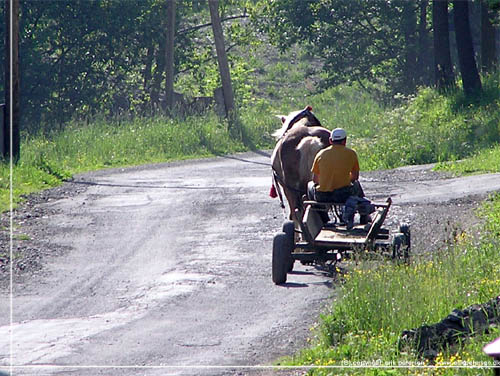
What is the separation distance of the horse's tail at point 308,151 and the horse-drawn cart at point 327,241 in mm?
968

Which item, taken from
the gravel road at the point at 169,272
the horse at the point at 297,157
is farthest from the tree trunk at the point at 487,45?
the horse at the point at 297,157

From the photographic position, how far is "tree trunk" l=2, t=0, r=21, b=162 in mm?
22938

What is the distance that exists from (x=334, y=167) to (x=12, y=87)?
12.4m

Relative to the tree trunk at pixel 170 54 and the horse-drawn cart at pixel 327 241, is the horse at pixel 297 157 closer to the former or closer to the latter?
the horse-drawn cart at pixel 327 241

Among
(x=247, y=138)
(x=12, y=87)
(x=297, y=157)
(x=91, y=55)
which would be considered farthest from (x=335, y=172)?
(x=91, y=55)

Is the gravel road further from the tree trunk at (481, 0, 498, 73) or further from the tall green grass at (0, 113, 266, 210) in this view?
the tree trunk at (481, 0, 498, 73)

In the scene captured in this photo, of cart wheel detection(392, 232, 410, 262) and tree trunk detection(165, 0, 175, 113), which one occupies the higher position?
tree trunk detection(165, 0, 175, 113)

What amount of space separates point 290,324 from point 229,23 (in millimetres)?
44960

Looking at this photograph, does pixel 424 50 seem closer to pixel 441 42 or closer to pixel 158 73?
pixel 441 42

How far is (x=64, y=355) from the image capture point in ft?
31.6

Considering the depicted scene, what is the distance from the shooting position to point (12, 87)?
75.5 ft

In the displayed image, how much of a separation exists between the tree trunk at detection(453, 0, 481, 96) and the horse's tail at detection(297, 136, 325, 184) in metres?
15.7

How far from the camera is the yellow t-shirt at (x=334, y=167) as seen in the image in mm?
12641

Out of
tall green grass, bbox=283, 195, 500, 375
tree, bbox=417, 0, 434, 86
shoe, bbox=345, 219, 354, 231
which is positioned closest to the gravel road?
tall green grass, bbox=283, 195, 500, 375
